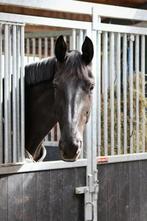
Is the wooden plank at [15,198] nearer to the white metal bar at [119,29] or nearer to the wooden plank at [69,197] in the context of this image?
the wooden plank at [69,197]

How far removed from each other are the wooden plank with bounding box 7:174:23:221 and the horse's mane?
1.98 ft

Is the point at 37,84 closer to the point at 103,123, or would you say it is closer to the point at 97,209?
the point at 103,123

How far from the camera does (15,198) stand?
9.63 ft

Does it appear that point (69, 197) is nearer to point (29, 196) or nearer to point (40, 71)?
point (29, 196)

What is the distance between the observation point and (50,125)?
3098mm

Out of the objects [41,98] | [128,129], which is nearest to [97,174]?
[128,129]

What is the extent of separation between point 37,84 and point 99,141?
0.67 m

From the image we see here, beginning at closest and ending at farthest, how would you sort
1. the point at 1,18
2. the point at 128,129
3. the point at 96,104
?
the point at 1,18, the point at 96,104, the point at 128,129

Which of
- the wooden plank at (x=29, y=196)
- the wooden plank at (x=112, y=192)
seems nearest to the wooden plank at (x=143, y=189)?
the wooden plank at (x=112, y=192)

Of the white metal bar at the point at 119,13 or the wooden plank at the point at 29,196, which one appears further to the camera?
the white metal bar at the point at 119,13

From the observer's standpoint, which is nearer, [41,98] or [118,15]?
[41,98]

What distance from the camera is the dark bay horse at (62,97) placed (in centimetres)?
259

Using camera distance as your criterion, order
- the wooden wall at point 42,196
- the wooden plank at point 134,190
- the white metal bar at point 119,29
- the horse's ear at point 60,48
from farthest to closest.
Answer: the wooden plank at point 134,190
the white metal bar at point 119,29
the wooden wall at point 42,196
the horse's ear at point 60,48

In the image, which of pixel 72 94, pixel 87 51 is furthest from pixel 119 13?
pixel 72 94
